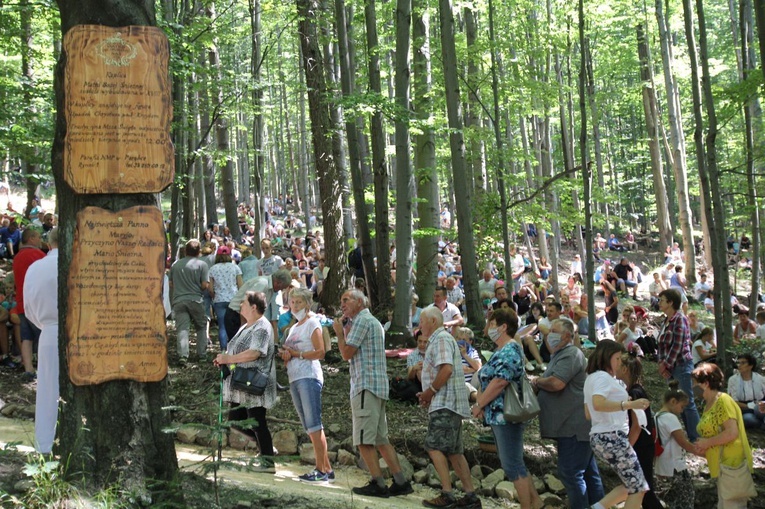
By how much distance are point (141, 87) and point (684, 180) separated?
72.5 feet

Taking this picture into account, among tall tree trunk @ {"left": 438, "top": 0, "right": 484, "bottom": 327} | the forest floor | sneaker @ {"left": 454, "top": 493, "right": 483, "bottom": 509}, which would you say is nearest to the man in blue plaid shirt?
the forest floor

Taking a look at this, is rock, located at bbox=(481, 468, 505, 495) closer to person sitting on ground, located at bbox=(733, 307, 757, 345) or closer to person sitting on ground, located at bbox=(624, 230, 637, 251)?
person sitting on ground, located at bbox=(733, 307, 757, 345)

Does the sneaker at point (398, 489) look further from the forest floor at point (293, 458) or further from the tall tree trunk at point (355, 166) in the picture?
the tall tree trunk at point (355, 166)

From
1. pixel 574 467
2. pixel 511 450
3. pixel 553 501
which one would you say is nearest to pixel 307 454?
pixel 511 450

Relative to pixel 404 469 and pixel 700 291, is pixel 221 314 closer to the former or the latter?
pixel 404 469

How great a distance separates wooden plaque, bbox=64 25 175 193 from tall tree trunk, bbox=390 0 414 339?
6898mm

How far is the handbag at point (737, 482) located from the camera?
688cm

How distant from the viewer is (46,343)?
567cm

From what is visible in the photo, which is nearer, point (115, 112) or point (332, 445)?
point (115, 112)

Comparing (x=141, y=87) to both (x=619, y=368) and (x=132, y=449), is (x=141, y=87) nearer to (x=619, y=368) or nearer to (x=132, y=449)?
(x=132, y=449)

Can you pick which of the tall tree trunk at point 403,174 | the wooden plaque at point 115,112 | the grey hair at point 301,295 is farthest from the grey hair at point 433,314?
the tall tree trunk at point 403,174

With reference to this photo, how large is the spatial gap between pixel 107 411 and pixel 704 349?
33.6ft

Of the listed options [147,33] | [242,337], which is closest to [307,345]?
[242,337]

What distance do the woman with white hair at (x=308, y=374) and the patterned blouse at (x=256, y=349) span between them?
0.57 ft
